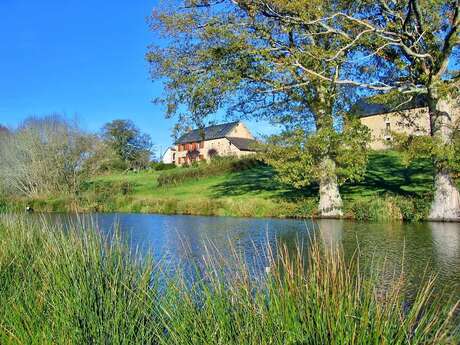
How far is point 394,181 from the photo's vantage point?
66.2 ft

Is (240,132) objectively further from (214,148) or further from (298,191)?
(298,191)

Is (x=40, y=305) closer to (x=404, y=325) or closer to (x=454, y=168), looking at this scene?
(x=404, y=325)

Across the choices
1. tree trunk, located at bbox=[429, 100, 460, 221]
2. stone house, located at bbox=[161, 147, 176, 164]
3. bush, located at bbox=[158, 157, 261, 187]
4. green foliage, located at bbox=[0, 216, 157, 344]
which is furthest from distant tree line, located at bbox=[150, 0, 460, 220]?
stone house, located at bbox=[161, 147, 176, 164]

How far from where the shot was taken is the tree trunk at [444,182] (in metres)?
14.1

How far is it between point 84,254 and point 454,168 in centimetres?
1266

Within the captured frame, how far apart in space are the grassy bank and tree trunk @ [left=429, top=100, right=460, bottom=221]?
0.57m

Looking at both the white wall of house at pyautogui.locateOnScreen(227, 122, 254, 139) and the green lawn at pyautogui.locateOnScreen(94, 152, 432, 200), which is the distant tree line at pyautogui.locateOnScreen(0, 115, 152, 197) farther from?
the white wall of house at pyautogui.locateOnScreen(227, 122, 254, 139)

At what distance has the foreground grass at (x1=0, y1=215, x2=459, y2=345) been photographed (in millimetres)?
2488

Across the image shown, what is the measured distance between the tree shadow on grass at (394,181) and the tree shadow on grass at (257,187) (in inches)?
83.8

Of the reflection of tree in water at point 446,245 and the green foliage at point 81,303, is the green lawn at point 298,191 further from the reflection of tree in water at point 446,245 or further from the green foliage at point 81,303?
the green foliage at point 81,303

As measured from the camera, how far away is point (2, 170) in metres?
29.3

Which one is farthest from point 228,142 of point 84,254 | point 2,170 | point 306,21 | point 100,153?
point 84,254

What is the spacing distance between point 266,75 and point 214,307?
14632 mm

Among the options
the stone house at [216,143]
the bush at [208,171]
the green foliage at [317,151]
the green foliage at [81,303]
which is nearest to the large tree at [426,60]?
the green foliage at [317,151]
